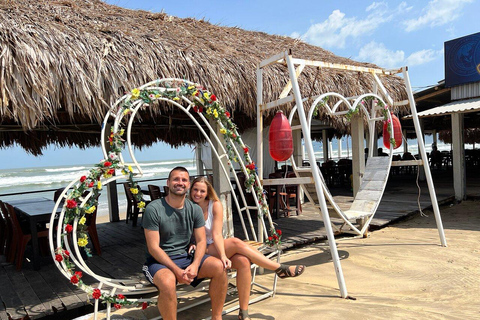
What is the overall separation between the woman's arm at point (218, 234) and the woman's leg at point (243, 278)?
98 millimetres

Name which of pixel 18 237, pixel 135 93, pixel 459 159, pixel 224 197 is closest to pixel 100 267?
→ pixel 18 237

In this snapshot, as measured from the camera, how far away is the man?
86.5 inches

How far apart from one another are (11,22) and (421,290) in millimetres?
4048

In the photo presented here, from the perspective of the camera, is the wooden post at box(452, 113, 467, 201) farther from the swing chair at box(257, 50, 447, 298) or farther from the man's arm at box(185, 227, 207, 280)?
the man's arm at box(185, 227, 207, 280)

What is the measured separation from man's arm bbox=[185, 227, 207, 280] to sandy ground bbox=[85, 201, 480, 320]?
60 cm

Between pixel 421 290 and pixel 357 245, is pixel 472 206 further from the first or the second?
pixel 421 290

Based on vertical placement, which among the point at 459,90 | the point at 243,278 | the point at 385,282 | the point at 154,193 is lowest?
Result: the point at 385,282

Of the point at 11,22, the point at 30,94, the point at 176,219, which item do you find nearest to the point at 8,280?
the point at 30,94

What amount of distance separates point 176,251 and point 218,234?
1.17 feet

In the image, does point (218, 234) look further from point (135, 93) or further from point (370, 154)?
point (370, 154)

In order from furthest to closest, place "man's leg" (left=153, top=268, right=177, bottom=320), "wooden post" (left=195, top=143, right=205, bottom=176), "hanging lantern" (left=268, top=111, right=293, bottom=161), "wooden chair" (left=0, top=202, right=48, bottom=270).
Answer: "wooden post" (left=195, top=143, right=205, bottom=176)
"wooden chair" (left=0, top=202, right=48, bottom=270)
"hanging lantern" (left=268, top=111, right=293, bottom=161)
"man's leg" (left=153, top=268, right=177, bottom=320)

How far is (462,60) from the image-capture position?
725cm

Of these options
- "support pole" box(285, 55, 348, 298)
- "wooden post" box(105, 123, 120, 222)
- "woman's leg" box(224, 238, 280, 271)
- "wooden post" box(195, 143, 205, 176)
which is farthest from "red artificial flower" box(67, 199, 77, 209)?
"wooden post" box(195, 143, 205, 176)

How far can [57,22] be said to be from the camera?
323cm
